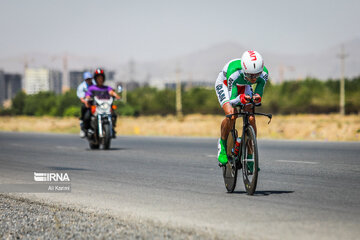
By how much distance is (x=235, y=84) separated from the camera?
355 inches

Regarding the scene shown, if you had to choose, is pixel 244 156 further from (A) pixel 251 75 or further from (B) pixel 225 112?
(A) pixel 251 75

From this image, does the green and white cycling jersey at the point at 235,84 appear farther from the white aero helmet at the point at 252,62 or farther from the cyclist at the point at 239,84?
the white aero helmet at the point at 252,62

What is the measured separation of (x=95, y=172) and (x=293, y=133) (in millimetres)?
19134

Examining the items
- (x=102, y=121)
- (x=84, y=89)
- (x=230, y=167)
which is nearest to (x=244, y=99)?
(x=230, y=167)

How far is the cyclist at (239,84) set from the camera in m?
8.41

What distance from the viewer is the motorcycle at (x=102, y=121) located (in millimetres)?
19469

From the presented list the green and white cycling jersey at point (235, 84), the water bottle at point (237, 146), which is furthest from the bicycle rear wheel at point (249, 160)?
the green and white cycling jersey at point (235, 84)

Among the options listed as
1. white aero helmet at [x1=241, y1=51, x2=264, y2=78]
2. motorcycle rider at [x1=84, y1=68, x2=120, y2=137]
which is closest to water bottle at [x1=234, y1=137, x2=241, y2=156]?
white aero helmet at [x1=241, y1=51, x2=264, y2=78]

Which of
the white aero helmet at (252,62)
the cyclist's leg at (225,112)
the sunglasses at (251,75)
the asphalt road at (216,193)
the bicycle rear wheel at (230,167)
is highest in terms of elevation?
the white aero helmet at (252,62)

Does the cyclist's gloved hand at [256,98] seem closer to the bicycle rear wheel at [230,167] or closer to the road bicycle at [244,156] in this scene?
the road bicycle at [244,156]

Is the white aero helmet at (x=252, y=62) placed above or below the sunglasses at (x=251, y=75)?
above

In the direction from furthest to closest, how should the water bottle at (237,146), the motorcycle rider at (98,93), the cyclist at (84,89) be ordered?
the cyclist at (84,89) < the motorcycle rider at (98,93) < the water bottle at (237,146)

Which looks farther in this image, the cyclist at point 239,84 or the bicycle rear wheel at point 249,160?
the cyclist at point 239,84

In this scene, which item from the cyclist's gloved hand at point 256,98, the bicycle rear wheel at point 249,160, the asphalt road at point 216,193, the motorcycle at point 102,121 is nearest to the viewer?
the asphalt road at point 216,193
